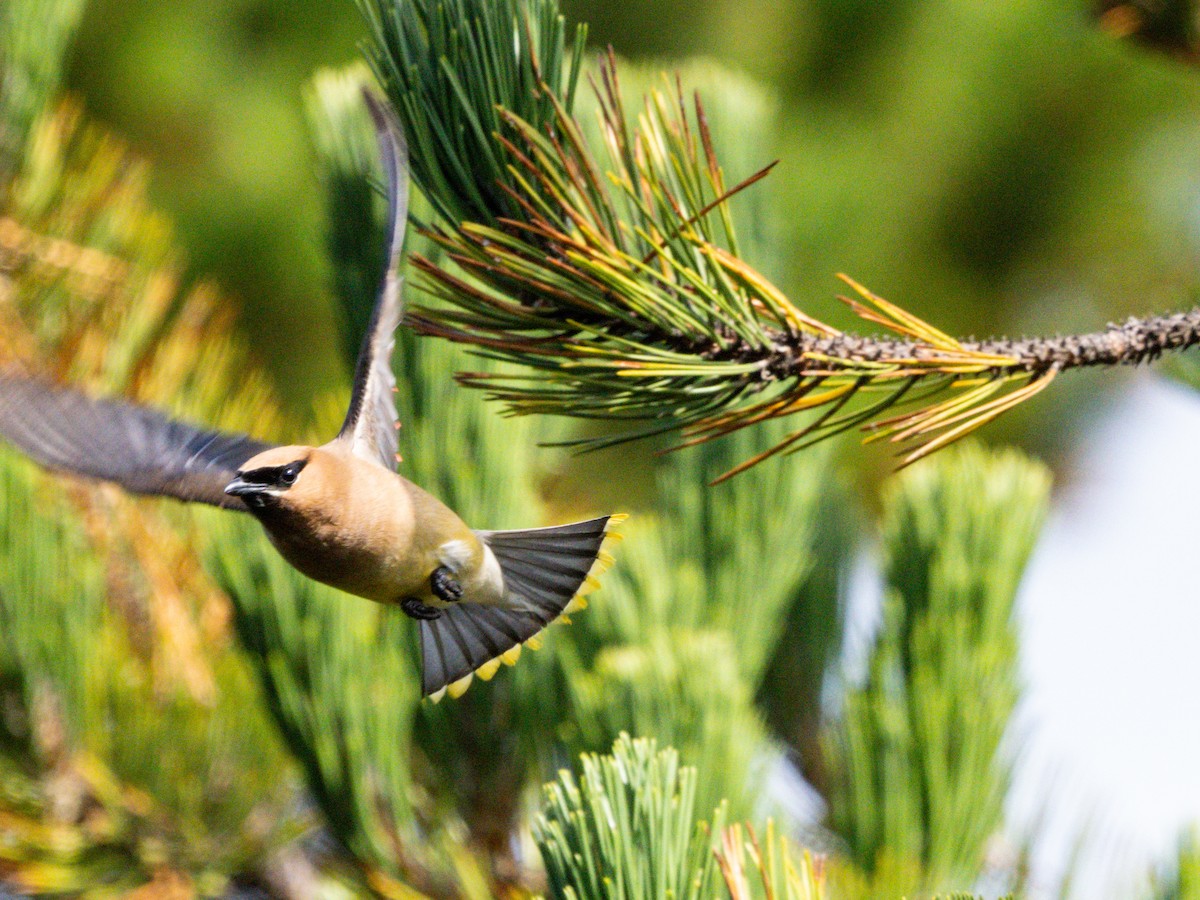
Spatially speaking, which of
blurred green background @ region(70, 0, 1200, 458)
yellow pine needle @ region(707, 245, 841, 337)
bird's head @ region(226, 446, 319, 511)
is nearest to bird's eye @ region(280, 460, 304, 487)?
bird's head @ region(226, 446, 319, 511)

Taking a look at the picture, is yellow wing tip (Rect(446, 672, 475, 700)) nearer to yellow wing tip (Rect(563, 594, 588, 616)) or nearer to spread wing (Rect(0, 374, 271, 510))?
yellow wing tip (Rect(563, 594, 588, 616))

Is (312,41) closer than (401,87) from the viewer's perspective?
No

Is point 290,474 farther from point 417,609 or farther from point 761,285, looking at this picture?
point 761,285

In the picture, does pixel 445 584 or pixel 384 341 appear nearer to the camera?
pixel 384 341

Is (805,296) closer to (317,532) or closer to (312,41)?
(312,41)

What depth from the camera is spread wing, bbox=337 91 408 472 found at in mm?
1115

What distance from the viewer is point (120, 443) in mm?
1371

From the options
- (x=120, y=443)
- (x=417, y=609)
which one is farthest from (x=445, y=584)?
(x=120, y=443)

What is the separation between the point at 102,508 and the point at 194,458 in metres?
0.32

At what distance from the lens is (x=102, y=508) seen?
66.1 inches

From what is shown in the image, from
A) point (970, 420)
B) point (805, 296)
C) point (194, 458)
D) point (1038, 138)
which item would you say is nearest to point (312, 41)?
point (805, 296)

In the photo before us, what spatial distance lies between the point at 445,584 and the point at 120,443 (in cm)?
34

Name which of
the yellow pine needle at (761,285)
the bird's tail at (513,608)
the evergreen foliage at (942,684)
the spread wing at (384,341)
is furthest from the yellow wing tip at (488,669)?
the yellow pine needle at (761,285)

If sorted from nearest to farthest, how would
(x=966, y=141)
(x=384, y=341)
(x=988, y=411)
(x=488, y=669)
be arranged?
(x=988, y=411) → (x=384, y=341) → (x=488, y=669) → (x=966, y=141)
